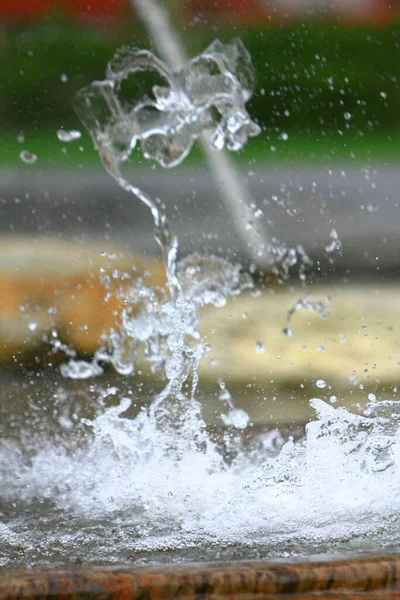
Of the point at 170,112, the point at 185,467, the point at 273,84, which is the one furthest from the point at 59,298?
the point at 273,84

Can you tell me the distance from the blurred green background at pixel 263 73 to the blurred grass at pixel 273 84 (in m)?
0.01

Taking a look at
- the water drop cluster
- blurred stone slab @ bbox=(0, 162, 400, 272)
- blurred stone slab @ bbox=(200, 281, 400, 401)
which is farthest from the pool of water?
blurred stone slab @ bbox=(0, 162, 400, 272)

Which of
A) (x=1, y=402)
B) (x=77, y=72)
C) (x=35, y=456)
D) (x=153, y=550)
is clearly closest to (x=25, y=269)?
(x=1, y=402)

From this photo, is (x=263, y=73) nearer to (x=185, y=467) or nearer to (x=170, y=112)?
(x=170, y=112)

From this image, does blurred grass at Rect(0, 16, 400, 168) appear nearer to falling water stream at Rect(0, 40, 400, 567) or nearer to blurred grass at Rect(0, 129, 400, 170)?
blurred grass at Rect(0, 129, 400, 170)

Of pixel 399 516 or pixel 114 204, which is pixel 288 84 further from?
pixel 399 516

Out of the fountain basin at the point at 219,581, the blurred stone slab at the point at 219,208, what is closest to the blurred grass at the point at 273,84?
the blurred stone slab at the point at 219,208

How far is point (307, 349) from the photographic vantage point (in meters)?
3.61

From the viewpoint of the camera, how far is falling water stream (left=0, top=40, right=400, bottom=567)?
114 cm

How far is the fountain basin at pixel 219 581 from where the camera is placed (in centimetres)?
83

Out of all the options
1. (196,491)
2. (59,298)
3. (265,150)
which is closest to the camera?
(196,491)

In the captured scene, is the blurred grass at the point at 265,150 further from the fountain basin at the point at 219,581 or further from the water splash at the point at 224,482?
the fountain basin at the point at 219,581

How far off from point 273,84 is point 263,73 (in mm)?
139

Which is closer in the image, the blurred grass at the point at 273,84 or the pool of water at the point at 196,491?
the pool of water at the point at 196,491
